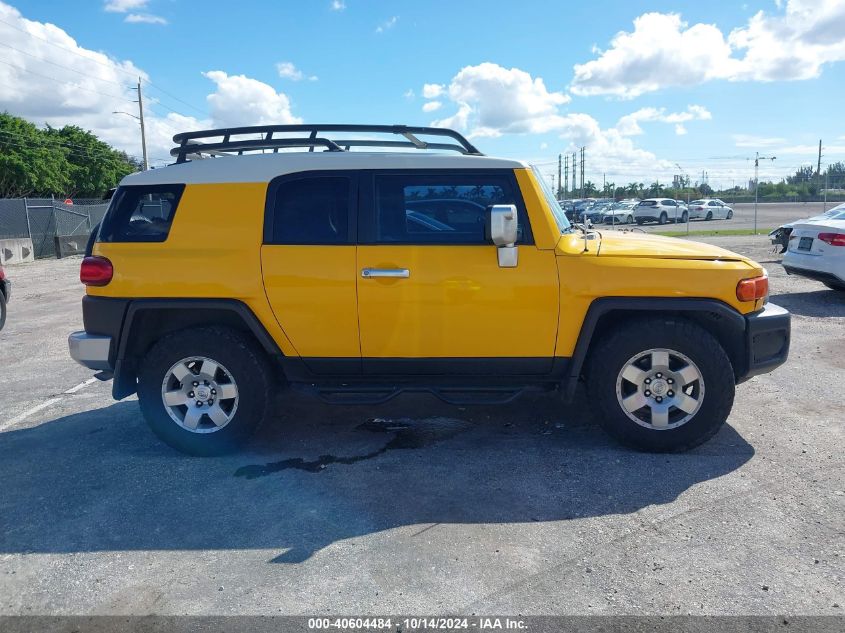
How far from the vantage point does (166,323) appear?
476cm

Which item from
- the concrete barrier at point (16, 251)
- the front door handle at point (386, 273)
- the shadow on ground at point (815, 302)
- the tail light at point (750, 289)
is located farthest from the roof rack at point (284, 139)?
the concrete barrier at point (16, 251)

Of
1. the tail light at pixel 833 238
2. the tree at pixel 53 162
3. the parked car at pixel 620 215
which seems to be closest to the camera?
the tail light at pixel 833 238

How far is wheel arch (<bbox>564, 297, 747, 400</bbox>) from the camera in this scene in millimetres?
4371

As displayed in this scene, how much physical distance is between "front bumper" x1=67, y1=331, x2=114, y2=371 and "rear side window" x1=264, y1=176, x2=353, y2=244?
135 centimetres

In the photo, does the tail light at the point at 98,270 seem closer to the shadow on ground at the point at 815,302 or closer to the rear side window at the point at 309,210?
the rear side window at the point at 309,210

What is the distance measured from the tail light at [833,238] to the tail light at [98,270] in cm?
999

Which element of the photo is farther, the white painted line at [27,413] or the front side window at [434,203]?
the white painted line at [27,413]

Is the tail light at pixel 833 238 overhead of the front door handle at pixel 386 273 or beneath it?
beneath

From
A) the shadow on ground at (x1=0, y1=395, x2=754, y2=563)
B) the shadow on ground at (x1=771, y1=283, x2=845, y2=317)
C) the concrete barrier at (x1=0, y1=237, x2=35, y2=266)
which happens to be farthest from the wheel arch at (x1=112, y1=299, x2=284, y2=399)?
the concrete barrier at (x1=0, y1=237, x2=35, y2=266)

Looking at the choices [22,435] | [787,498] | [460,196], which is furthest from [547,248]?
[22,435]

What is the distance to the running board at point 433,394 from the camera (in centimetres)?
458

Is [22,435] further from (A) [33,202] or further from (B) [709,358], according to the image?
(A) [33,202]

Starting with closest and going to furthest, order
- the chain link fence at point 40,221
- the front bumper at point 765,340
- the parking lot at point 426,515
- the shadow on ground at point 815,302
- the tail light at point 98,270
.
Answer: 1. the parking lot at point 426,515
2. the front bumper at point 765,340
3. the tail light at point 98,270
4. the shadow on ground at point 815,302
5. the chain link fence at point 40,221

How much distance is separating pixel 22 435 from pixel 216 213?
2469 mm
